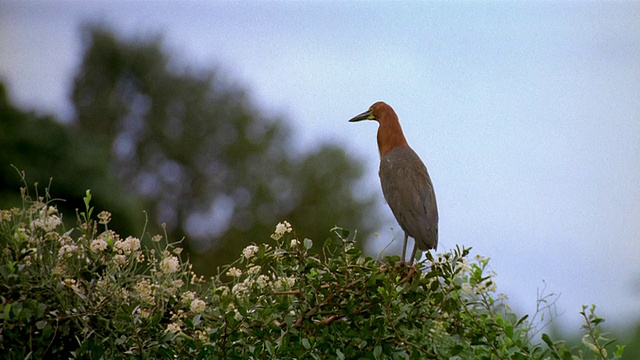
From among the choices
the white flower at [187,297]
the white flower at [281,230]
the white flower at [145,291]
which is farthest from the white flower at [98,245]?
the white flower at [281,230]

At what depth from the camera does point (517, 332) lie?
2.86 meters

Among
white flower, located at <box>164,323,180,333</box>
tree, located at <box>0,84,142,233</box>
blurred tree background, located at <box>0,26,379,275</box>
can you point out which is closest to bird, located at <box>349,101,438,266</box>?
white flower, located at <box>164,323,180,333</box>

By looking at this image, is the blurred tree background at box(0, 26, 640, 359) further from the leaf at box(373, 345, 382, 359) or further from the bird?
the leaf at box(373, 345, 382, 359)

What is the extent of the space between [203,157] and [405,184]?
46.0ft

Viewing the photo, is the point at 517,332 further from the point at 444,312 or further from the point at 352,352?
the point at 352,352

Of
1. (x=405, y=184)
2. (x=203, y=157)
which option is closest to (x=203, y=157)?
(x=203, y=157)

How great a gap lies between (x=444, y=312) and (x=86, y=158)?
7.64 m

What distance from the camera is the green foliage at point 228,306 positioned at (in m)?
2.56

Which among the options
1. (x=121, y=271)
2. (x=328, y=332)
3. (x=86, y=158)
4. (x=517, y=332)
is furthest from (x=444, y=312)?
(x=86, y=158)

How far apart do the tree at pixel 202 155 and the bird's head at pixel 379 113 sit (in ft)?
39.4

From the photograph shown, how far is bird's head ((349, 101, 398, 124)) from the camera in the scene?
11.9 feet

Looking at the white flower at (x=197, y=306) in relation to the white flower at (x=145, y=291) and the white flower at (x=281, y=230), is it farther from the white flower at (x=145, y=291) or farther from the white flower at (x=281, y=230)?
the white flower at (x=281, y=230)

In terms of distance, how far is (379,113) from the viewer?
12.1 ft

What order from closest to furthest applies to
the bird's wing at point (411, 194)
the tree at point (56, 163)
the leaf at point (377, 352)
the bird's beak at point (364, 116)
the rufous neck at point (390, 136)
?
the leaf at point (377, 352) < the bird's wing at point (411, 194) < the rufous neck at point (390, 136) < the bird's beak at point (364, 116) < the tree at point (56, 163)
